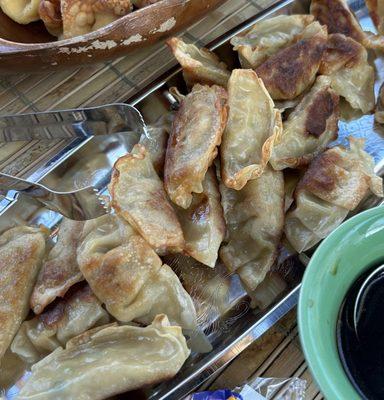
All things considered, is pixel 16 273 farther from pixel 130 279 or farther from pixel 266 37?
pixel 266 37

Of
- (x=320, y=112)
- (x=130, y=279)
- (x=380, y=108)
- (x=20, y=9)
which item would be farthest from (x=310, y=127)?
(x=20, y=9)

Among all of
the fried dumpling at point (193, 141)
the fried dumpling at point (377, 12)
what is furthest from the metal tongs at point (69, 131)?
the fried dumpling at point (377, 12)

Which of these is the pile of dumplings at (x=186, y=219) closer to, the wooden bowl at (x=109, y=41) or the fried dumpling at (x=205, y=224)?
the fried dumpling at (x=205, y=224)

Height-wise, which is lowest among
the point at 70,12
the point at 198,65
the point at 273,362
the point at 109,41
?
the point at 273,362

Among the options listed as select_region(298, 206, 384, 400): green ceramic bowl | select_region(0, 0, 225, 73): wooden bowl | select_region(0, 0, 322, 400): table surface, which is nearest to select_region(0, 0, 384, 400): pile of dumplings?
select_region(0, 0, 225, 73): wooden bowl

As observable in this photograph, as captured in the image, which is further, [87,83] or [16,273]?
[87,83]

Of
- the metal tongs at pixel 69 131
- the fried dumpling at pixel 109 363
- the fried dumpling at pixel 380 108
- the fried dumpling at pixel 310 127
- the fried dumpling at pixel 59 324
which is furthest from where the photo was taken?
the fried dumpling at pixel 380 108

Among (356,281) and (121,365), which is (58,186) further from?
(356,281)

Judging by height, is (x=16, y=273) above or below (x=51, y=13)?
below
